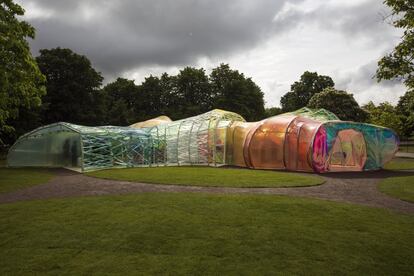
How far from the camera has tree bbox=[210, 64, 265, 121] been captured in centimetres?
6662

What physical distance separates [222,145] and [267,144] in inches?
196

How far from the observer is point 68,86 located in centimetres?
4391

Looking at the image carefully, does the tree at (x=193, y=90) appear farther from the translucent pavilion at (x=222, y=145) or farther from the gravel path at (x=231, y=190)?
the gravel path at (x=231, y=190)

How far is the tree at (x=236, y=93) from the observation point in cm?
6662

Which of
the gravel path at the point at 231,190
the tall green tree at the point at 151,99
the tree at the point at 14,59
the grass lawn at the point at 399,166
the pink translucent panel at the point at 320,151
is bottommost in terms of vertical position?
the gravel path at the point at 231,190

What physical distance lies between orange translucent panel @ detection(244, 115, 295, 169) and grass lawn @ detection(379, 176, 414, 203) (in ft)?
26.5

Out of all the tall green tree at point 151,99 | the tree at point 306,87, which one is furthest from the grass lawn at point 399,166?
Result: the tall green tree at point 151,99

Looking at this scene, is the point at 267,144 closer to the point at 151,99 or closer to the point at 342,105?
the point at 342,105

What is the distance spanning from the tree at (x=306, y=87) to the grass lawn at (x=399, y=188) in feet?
189

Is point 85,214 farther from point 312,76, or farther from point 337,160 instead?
point 312,76

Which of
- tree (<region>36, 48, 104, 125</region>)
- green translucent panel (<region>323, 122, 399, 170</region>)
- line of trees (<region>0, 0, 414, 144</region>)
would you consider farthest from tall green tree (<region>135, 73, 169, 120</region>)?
green translucent panel (<region>323, 122, 399, 170</region>)

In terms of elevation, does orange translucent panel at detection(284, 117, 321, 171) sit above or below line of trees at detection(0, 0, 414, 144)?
below

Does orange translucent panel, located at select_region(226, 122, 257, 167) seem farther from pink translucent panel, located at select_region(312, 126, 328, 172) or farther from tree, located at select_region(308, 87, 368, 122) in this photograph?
tree, located at select_region(308, 87, 368, 122)

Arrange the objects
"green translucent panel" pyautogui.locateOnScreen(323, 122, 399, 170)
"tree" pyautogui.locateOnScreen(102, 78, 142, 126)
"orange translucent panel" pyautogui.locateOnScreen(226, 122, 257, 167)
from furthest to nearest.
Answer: "tree" pyautogui.locateOnScreen(102, 78, 142, 126)
"orange translucent panel" pyautogui.locateOnScreen(226, 122, 257, 167)
"green translucent panel" pyautogui.locateOnScreen(323, 122, 399, 170)
